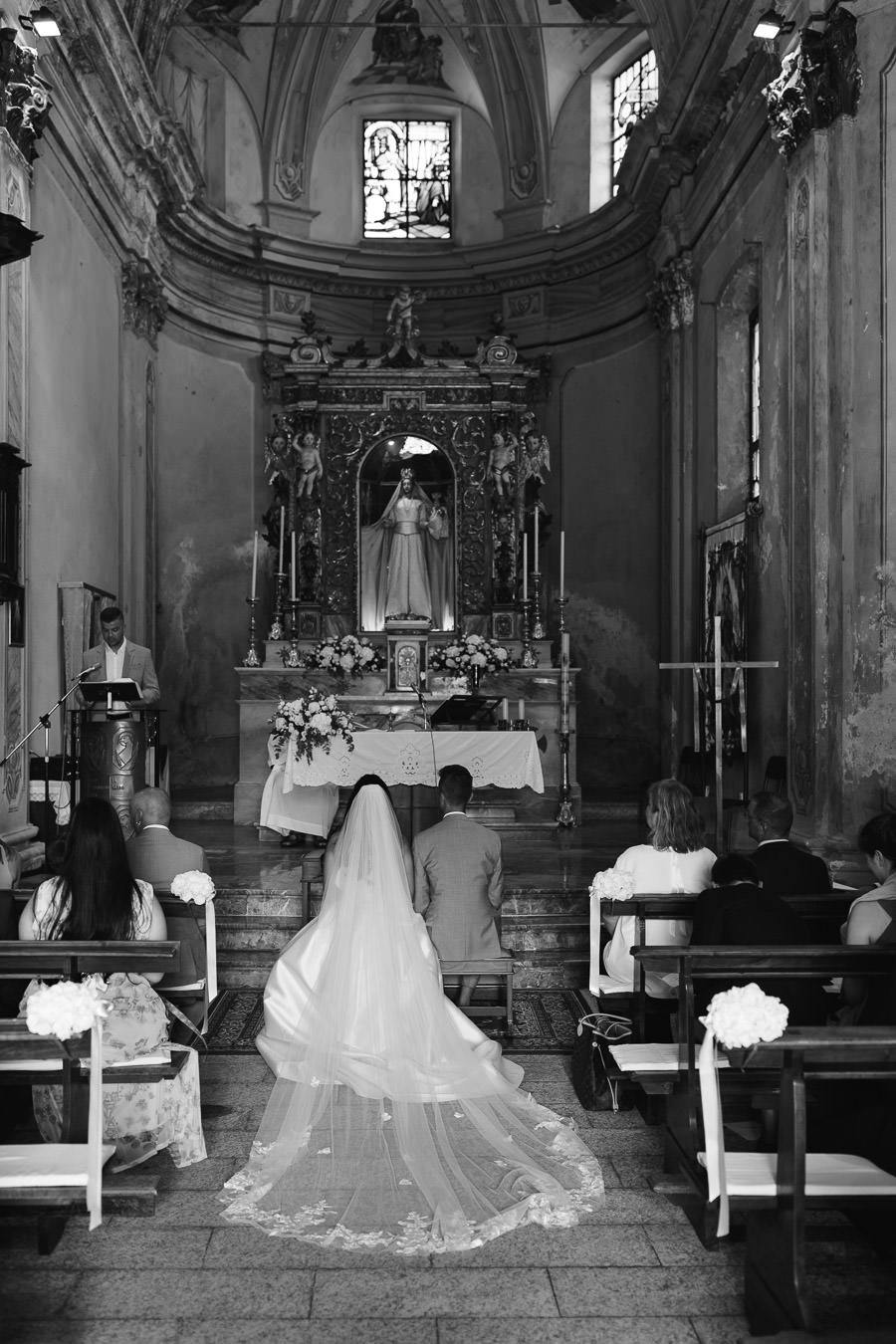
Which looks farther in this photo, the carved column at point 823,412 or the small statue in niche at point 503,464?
the small statue in niche at point 503,464

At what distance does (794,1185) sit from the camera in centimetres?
336

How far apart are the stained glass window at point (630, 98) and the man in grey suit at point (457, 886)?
10933 millimetres

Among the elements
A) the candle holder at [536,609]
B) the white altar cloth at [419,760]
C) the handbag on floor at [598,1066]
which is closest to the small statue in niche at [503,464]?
the candle holder at [536,609]

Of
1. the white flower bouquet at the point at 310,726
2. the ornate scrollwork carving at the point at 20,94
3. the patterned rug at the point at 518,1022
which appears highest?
the ornate scrollwork carving at the point at 20,94

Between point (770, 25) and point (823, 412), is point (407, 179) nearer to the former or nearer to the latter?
point (770, 25)

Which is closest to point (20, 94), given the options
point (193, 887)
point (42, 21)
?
point (42, 21)

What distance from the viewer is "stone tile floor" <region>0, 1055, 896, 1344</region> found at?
11.5 ft

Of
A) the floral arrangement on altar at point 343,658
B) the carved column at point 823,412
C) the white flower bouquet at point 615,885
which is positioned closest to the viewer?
the white flower bouquet at point 615,885

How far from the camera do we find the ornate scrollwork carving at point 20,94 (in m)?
8.45

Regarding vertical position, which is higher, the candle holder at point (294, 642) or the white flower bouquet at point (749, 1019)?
the candle holder at point (294, 642)

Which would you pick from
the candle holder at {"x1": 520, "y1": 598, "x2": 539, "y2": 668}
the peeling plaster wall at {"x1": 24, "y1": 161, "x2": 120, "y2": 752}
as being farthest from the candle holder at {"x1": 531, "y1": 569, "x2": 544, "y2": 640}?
the peeling plaster wall at {"x1": 24, "y1": 161, "x2": 120, "y2": 752}

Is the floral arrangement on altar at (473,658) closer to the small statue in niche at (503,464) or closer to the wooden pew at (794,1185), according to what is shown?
Answer: the small statue in niche at (503,464)

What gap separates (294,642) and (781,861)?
29.8 feet

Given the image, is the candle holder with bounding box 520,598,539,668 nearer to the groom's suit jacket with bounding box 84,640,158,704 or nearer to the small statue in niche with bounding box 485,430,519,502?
the small statue in niche with bounding box 485,430,519,502
